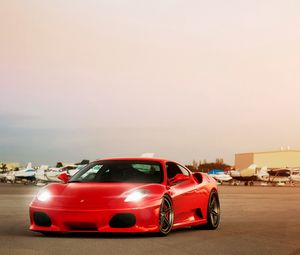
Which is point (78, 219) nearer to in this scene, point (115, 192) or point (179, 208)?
point (115, 192)

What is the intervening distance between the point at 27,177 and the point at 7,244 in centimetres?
6657

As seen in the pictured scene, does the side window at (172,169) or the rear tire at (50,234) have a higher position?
the side window at (172,169)

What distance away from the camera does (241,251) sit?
934 cm

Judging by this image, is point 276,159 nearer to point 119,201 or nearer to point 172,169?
point 172,169

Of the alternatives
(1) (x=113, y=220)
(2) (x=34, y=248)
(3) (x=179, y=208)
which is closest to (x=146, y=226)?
(1) (x=113, y=220)

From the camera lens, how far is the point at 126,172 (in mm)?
12242

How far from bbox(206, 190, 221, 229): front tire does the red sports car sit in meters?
0.69

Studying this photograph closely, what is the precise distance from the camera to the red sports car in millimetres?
10703

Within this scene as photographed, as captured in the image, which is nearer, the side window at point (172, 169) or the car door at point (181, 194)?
the car door at point (181, 194)

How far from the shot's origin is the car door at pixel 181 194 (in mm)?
11930

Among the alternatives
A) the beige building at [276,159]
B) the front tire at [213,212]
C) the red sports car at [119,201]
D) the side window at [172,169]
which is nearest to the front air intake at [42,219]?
the red sports car at [119,201]

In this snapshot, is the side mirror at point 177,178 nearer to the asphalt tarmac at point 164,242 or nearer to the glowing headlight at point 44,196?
the asphalt tarmac at point 164,242

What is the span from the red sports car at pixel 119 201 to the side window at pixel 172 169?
1.1 inches

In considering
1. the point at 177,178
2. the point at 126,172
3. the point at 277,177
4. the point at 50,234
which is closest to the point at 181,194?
the point at 177,178
